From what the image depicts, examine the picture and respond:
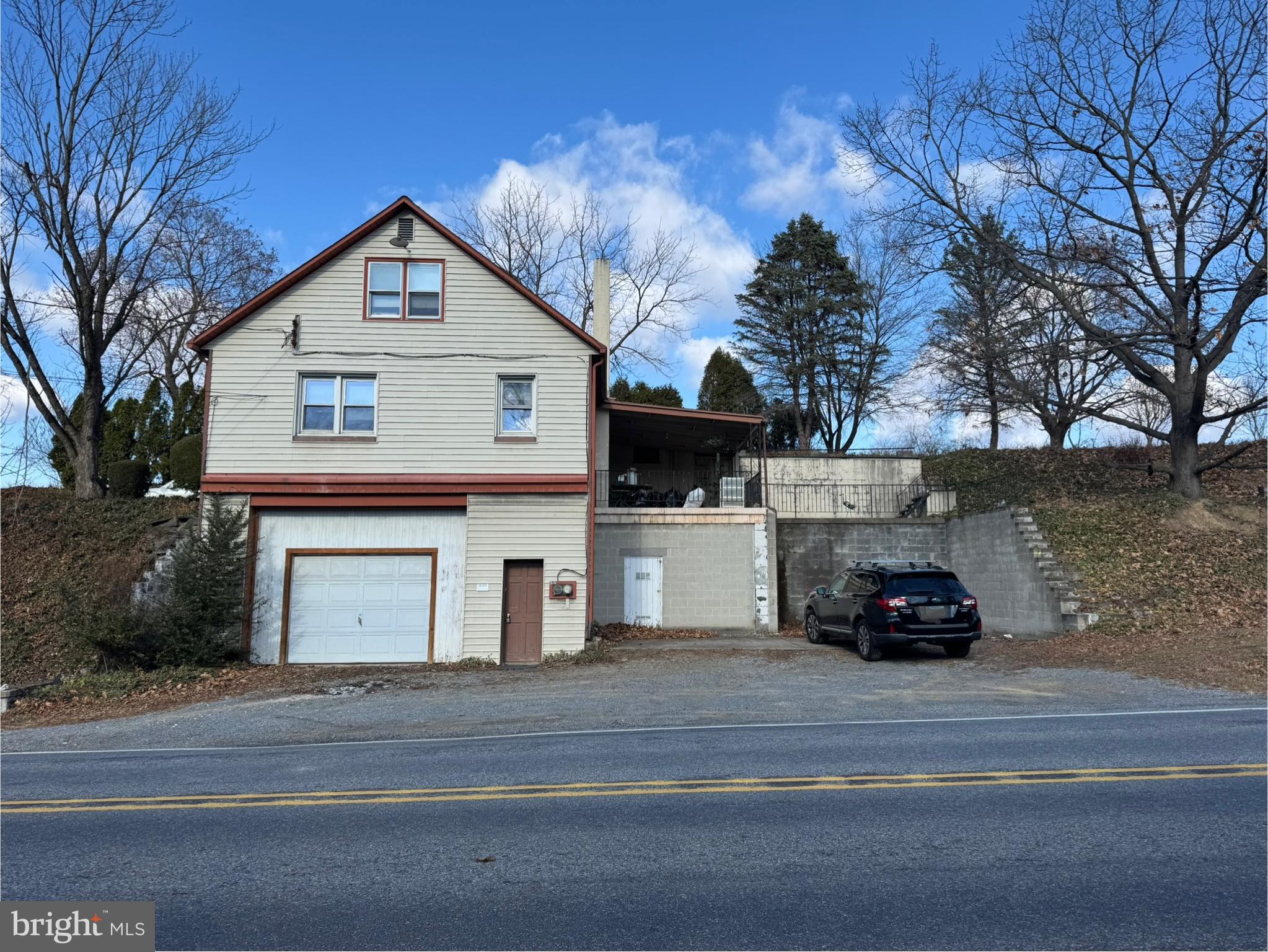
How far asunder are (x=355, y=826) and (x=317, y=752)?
3.21m

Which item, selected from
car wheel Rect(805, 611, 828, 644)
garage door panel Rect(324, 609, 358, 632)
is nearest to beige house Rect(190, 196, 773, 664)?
garage door panel Rect(324, 609, 358, 632)

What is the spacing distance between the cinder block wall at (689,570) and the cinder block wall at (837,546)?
3673 millimetres

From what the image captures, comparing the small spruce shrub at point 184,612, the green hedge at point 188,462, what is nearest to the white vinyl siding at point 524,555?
the small spruce shrub at point 184,612

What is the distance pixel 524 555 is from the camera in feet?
58.3

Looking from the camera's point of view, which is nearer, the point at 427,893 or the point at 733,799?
the point at 427,893

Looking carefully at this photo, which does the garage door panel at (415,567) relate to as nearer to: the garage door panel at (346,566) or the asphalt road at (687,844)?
the garage door panel at (346,566)

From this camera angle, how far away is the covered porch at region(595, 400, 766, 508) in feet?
72.1

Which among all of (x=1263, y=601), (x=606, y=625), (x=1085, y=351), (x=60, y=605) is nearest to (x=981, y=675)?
(x=1263, y=601)

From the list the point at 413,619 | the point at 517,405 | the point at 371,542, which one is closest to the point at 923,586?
the point at 517,405

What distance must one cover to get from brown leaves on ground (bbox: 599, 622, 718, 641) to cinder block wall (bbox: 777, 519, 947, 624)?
462 cm

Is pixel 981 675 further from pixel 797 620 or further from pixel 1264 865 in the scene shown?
pixel 797 620

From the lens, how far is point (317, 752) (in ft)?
29.4

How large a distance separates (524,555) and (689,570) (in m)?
5.15

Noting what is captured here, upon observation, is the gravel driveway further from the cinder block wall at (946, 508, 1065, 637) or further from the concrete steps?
the cinder block wall at (946, 508, 1065, 637)
